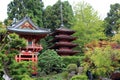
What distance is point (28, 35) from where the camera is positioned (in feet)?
111

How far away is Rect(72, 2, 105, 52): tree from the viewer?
122ft

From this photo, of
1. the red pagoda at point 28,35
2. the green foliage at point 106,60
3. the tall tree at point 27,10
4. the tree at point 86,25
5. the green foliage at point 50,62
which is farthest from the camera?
the tall tree at point 27,10

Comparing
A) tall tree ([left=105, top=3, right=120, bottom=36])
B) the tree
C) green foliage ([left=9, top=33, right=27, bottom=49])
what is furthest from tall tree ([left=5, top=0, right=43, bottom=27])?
green foliage ([left=9, top=33, right=27, bottom=49])

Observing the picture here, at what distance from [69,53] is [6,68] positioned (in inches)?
841

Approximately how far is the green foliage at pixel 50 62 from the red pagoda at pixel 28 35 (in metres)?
2.23

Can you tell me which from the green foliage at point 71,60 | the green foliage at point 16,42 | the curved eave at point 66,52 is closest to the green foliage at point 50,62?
the green foliage at point 71,60

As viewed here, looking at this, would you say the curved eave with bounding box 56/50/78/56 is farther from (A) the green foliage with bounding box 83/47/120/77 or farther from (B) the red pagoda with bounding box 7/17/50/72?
(A) the green foliage with bounding box 83/47/120/77

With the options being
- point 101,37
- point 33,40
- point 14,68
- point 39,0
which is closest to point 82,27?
point 101,37

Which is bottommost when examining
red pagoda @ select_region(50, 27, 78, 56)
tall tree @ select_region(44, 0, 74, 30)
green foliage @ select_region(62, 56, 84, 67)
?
green foliage @ select_region(62, 56, 84, 67)

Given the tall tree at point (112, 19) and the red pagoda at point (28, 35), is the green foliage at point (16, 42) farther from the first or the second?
the tall tree at point (112, 19)

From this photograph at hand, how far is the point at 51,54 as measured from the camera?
3081cm

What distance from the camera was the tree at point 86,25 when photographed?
122 ft

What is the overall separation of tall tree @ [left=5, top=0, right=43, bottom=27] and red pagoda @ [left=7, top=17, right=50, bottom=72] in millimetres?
7560

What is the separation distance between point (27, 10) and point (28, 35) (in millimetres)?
9115
